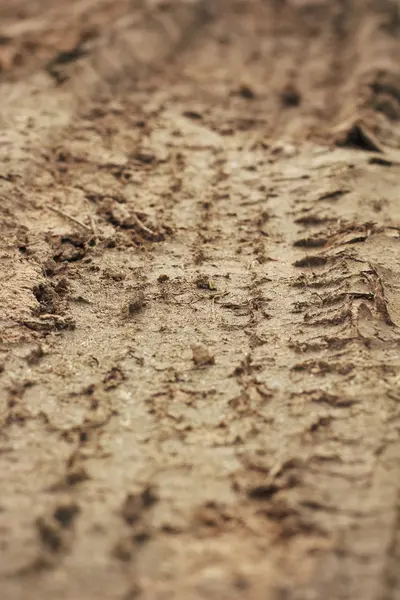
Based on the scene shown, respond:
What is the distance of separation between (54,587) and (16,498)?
0.27m

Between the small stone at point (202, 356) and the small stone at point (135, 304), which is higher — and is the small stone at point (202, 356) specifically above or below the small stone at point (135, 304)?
below

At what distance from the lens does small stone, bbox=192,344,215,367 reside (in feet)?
6.89

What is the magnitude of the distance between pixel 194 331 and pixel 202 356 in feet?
0.47

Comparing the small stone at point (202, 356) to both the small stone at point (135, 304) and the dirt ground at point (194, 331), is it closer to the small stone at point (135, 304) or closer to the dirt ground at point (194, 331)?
the dirt ground at point (194, 331)

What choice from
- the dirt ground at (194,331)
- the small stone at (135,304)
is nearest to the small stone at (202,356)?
the dirt ground at (194,331)

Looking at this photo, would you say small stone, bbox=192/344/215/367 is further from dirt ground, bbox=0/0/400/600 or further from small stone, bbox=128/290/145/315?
small stone, bbox=128/290/145/315

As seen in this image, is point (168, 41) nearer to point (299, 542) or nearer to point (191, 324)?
point (191, 324)

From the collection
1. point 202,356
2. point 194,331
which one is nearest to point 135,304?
point 194,331

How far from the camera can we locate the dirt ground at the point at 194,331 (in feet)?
5.13

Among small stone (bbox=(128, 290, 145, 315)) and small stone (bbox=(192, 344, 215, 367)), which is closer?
small stone (bbox=(192, 344, 215, 367))

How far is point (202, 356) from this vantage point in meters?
2.11

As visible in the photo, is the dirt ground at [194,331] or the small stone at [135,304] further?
the small stone at [135,304]

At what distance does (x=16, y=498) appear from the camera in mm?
1672

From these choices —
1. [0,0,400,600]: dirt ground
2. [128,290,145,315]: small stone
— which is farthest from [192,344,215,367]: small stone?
[128,290,145,315]: small stone
